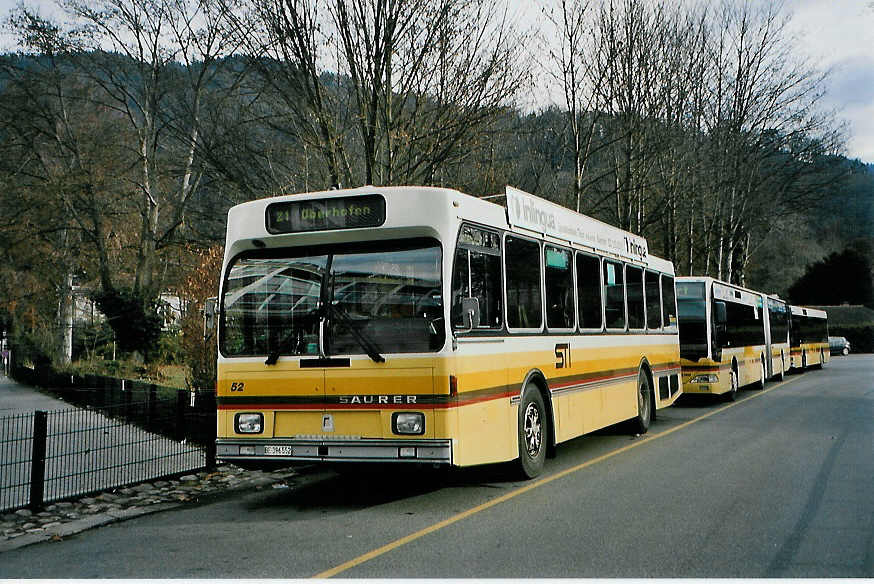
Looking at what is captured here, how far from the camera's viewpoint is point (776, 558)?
6.04 metres

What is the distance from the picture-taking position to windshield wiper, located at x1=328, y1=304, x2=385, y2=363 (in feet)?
26.2

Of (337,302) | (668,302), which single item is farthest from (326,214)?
(668,302)

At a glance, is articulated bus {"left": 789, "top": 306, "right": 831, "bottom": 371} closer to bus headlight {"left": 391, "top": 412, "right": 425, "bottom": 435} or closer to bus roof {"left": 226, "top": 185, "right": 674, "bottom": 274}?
bus roof {"left": 226, "top": 185, "right": 674, "bottom": 274}

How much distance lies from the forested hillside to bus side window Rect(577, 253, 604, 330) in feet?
13.4

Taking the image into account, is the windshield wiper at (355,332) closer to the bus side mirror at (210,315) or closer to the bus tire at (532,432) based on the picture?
the bus side mirror at (210,315)

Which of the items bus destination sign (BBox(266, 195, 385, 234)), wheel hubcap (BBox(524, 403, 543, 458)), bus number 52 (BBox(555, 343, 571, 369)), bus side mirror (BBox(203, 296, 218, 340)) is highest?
bus destination sign (BBox(266, 195, 385, 234))

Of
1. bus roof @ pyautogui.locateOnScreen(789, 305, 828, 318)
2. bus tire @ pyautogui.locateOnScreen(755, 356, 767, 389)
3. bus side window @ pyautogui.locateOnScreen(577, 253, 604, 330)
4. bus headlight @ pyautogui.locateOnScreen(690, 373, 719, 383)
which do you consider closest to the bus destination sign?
bus side window @ pyautogui.locateOnScreen(577, 253, 604, 330)

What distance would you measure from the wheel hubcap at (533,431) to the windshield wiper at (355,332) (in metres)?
2.28

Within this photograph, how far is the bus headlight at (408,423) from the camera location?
7855 mm

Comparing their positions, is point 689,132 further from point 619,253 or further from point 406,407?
point 406,407

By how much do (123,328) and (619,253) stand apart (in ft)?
77.4

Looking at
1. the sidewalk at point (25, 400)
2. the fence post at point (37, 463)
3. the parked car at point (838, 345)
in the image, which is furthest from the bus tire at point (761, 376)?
the parked car at point (838, 345)

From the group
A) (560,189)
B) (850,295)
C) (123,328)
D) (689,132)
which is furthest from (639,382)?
(850,295)

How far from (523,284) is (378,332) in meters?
2.21
